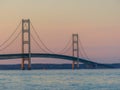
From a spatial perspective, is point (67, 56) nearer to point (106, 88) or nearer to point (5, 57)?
point (5, 57)

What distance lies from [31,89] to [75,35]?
6436 centimetres

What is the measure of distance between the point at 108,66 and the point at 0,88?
59.1 m

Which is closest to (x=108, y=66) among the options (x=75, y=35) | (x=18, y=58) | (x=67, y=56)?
(x=75, y=35)

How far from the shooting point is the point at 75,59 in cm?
8162

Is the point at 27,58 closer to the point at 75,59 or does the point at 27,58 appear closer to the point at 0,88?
the point at 75,59

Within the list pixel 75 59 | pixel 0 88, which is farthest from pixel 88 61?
pixel 0 88

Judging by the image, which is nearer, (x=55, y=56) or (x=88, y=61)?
(x=55, y=56)

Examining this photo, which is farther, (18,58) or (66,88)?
(18,58)

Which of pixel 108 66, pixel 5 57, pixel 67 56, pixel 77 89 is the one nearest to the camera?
pixel 77 89

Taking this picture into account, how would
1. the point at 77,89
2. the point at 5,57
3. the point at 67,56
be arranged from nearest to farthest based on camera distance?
the point at 77,89
the point at 5,57
the point at 67,56

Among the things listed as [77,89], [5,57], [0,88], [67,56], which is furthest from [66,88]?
[67,56]

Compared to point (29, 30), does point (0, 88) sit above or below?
below

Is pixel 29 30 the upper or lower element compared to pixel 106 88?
upper

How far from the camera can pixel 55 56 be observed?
76625mm
